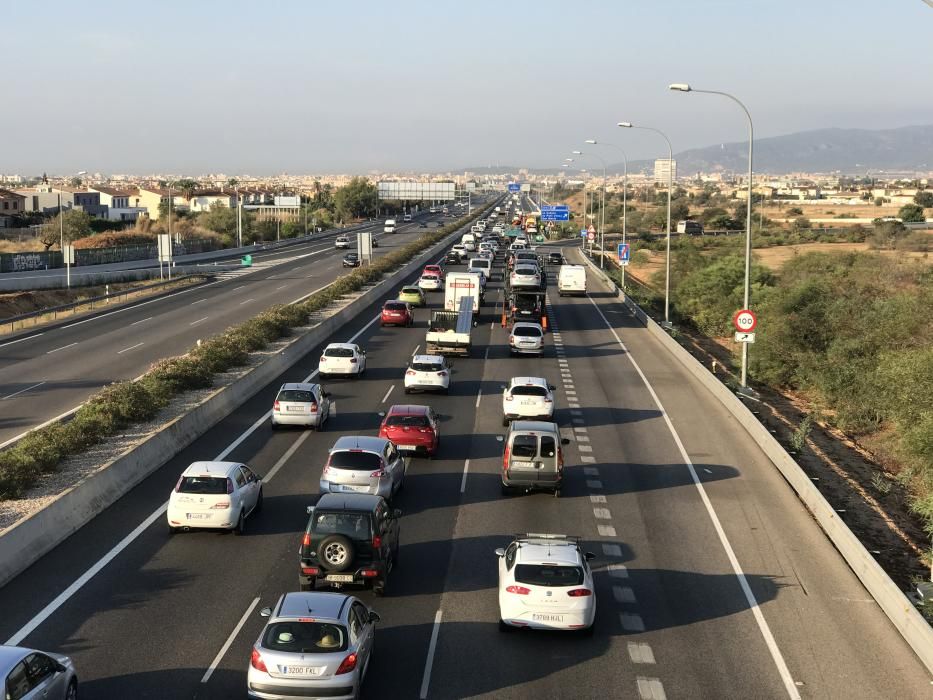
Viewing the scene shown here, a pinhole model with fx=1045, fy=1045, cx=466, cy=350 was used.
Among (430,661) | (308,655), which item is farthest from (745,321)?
(308,655)

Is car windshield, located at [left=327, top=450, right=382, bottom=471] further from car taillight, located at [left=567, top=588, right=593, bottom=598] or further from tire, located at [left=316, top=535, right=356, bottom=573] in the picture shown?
car taillight, located at [left=567, top=588, right=593, bottom=598]

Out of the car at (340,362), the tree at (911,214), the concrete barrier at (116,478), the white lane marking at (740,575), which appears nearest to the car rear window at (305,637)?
the white lane marking at (740,575)

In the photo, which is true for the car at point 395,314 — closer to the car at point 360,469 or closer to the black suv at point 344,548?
the car at point 360,469

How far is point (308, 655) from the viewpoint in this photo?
11945 millimetres

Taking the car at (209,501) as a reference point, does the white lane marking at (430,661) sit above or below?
below

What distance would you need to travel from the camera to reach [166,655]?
1373 cm

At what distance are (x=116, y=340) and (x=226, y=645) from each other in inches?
1361

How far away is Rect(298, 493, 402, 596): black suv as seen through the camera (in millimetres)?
15797

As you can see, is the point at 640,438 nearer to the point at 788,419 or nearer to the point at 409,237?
the point at 788,419

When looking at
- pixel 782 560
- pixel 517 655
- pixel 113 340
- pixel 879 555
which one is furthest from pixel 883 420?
pixel 113 340

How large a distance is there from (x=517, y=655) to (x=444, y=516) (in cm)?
681

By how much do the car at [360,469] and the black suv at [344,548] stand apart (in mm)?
4325

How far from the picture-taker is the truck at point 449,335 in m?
42.0

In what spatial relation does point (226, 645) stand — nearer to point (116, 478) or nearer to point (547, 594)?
point (547, 594)
